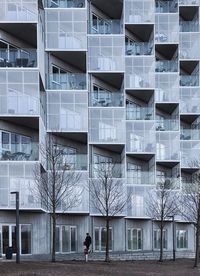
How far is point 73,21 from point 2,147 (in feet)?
40.2

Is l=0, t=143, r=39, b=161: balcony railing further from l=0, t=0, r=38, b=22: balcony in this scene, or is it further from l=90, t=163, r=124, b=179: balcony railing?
l=90, t=163, r=124, b=179: balcony railing

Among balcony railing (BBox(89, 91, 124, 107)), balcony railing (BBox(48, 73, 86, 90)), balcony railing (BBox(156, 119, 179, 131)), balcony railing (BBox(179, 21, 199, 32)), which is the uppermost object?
balcony railing (BBox(179, 21, 199, 32))

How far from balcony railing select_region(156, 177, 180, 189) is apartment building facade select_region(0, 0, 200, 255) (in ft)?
0.74

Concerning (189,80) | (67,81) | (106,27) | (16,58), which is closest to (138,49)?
(106,27)

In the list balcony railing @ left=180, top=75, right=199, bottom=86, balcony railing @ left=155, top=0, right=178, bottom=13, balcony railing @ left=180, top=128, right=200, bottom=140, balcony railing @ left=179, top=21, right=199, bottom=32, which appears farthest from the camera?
balcony railing @ left=179, top=21, right=199, bottom=32

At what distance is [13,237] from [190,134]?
1042 inches

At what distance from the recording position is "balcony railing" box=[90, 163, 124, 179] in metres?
46.4

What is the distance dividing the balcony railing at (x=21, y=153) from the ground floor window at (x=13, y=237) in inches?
172

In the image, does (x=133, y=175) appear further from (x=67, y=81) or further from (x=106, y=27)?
(x=106, y=27)

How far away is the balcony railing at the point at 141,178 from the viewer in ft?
169

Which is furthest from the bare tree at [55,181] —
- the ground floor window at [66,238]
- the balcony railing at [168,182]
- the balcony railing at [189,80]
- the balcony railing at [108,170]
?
the balcony railing at [189,80]

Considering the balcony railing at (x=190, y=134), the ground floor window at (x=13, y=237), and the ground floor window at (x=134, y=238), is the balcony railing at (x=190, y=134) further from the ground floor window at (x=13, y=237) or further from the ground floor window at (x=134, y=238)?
the ground floor window at (x=13, y=237)

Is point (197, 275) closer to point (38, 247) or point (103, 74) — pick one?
point (38, 247)

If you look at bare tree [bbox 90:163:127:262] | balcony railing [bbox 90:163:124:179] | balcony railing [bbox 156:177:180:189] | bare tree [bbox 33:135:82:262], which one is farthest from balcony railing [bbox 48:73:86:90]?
balcony railing [bbox 156:177:180:189]
